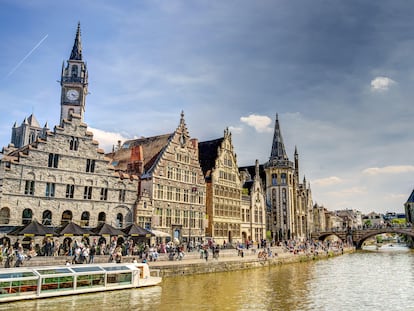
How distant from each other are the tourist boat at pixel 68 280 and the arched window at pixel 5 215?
41.8ft

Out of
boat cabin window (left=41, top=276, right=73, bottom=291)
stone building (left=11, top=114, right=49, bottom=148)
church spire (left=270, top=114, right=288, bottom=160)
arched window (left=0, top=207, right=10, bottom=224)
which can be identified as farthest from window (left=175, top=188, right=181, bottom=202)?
stone building (left=11, top=114, right=49, bottom=148)

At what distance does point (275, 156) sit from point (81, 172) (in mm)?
60468

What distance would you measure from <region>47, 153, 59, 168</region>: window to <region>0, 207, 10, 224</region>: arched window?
529 centimetres

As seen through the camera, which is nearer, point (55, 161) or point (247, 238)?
point (55, 161)

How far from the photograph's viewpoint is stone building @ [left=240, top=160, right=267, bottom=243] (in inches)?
2594

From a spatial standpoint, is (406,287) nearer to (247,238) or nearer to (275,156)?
(247,238)

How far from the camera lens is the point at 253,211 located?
6800 centimetres

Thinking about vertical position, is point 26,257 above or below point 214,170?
below

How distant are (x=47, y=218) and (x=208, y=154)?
29.0m

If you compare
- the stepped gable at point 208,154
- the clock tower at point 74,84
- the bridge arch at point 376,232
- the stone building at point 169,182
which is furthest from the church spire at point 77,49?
the bridge arch at point 376,232

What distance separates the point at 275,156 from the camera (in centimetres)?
9175

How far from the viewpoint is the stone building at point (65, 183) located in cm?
3391

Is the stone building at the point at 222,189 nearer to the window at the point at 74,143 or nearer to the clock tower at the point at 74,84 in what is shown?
the window at the point at 74,143

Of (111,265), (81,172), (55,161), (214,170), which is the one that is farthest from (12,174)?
(214,170)
